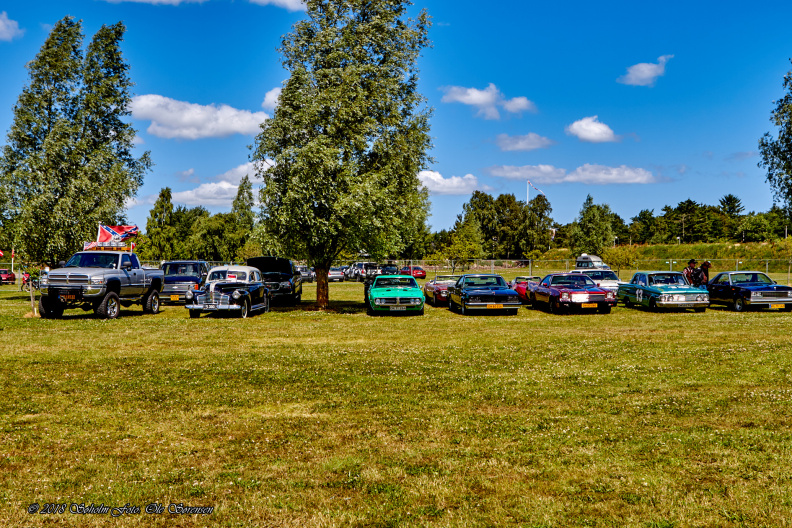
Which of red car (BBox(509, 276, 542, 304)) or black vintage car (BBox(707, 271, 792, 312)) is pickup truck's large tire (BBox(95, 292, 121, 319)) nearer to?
red car (BBox(509, 276, 542, 304))

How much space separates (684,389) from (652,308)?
50.7 ft

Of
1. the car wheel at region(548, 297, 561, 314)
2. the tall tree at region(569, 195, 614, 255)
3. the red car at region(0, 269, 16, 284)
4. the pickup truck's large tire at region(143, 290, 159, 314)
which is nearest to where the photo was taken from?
the car wheel at region(548, 297, 561, 314)

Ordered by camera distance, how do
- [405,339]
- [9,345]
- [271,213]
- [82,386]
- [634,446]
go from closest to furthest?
[634,446]
[82,386]
[9,345]
[405,339]
[271,213]

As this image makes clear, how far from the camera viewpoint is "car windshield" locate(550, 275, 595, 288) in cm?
2369

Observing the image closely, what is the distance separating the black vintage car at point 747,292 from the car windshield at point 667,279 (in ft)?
5.25

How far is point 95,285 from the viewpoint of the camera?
2080 cm

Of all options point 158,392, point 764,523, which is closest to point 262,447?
point 158,392

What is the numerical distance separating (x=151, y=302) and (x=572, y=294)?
16.2m

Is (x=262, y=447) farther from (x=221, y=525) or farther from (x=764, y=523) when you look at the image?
(x=764, y=523)

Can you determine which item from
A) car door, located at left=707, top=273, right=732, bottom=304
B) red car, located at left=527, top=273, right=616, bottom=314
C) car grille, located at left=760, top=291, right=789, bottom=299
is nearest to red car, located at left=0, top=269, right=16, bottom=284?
red car, located at left=527, top=273, right=616, bottom=314

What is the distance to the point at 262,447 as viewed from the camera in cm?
659

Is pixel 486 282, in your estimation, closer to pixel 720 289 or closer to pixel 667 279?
pixel 667 279

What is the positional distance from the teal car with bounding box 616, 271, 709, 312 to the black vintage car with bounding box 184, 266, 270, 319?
1479cm

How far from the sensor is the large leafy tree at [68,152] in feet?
88.3
